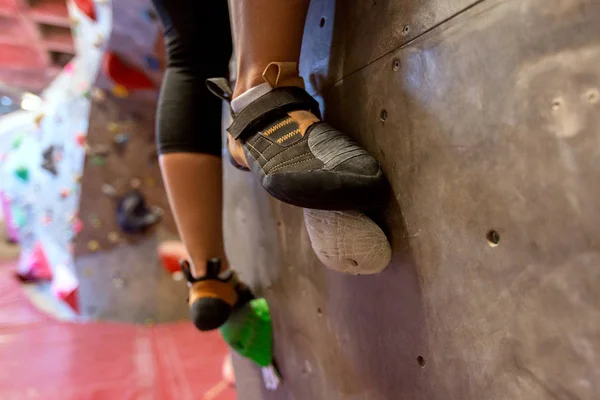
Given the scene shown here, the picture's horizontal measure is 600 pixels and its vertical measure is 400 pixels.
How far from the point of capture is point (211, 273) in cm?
78

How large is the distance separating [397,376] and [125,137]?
1.94 meters

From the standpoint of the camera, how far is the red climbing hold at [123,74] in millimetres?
1826

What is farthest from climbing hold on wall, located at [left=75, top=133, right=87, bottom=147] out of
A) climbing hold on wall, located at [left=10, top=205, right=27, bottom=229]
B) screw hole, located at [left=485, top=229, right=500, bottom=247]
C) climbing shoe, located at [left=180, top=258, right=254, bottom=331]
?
screw hole, located at [left=485, top=229, right=500, bottom=247]

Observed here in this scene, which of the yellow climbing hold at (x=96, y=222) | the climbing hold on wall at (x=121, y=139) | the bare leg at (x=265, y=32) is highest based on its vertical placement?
the bare leg at (x=265, y=32)

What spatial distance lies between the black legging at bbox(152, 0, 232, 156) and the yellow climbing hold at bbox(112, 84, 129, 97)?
4.66 ft

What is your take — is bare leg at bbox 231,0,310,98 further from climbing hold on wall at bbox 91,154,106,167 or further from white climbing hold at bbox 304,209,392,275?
climbing hold on wall at bbox 91,154,106,167

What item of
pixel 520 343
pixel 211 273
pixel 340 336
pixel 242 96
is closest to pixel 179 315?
pixel 211 273

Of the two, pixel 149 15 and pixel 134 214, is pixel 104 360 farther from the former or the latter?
pixel 149 15

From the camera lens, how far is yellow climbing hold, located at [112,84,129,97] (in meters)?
2.02

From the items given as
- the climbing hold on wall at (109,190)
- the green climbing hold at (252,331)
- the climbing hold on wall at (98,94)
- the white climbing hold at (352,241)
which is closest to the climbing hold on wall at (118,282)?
the climbing hold on wall at (109,190)

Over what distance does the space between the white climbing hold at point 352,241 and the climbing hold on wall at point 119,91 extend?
180 cm

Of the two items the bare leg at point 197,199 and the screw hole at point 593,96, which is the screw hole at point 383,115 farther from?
the bare leg at point 197,199

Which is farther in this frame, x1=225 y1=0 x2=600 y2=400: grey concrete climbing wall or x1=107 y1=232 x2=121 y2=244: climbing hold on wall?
x1=107 y1=232 x2=121 y2=244: climbing hold on wall

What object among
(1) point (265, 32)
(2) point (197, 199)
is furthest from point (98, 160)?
(1) point (265, 32)
